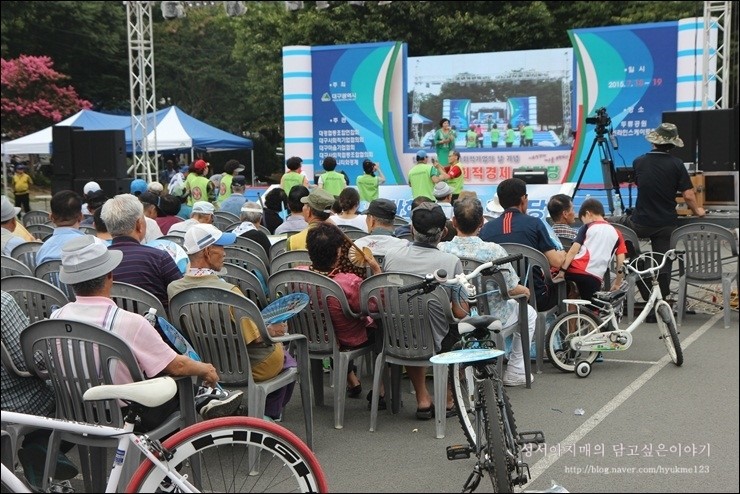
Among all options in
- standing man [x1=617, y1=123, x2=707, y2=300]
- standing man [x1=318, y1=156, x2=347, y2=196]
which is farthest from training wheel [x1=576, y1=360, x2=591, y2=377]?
standing man [x1=318, y1=156, x2=347, y2=196]

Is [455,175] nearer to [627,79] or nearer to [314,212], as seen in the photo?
[627,79]

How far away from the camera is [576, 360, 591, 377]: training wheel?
19.5 feet

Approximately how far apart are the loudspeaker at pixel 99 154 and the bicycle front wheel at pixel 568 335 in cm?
707

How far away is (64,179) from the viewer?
11.6m

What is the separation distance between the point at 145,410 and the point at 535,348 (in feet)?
11.6

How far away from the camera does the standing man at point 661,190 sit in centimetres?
790

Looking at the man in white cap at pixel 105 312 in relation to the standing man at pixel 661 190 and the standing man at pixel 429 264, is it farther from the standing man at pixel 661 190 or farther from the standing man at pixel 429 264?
the standing man at pixel 661 190

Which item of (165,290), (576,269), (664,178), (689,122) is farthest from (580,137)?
(165,290)

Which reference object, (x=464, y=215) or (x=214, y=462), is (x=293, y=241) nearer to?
(x=464, y=215)

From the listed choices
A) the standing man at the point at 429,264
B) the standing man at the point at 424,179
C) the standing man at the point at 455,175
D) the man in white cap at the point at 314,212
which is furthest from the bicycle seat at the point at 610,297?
the standing man at the point at 455,175

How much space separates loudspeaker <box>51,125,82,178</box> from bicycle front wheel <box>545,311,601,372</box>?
305 inches

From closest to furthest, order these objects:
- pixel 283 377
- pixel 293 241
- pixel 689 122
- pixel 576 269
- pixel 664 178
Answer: pixel 283 377, pixel 293 241, pixel 576 269, pixel 664 178, pixel 689 122

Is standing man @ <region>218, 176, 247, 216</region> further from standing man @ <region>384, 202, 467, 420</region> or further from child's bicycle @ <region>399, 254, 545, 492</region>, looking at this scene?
child's bicycle @ <region>399, 254, 545, 492</region>

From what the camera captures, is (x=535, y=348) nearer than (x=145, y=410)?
No
